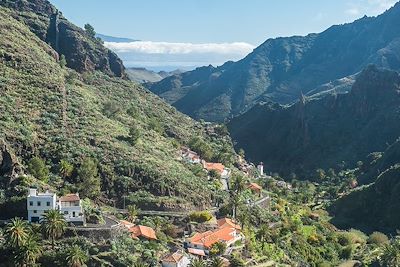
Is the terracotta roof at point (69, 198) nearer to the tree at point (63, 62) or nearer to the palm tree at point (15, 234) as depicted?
the palm tree at point (15, 234)

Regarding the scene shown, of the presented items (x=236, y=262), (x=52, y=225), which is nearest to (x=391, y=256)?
(x=236, y=262)

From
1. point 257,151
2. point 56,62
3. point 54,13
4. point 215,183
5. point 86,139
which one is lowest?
point 257,151

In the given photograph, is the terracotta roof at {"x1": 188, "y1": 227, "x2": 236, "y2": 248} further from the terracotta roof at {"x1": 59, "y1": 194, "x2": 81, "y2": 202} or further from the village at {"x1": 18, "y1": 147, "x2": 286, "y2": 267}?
the terracotta roof at {"x1": 59, "y1": 194, "x2": 81, "y2": 202}

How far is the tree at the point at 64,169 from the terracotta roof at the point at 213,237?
16.9 metres

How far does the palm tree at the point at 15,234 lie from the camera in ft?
157

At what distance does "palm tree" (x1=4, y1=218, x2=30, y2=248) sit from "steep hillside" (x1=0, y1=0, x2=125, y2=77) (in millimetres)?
69801

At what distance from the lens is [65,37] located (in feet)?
392

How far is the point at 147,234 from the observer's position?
58625 mm

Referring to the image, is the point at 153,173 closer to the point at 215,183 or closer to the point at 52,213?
the point at 215,183

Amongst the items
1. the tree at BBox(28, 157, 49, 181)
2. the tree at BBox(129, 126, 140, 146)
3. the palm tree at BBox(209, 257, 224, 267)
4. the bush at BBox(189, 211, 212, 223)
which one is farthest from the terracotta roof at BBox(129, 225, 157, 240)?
the tree at BBox(129, 126, 140, 146)

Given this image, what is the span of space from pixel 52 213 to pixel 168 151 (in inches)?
1623

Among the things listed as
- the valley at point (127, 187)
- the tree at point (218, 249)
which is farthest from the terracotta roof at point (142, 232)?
the tree at point (218, 249)

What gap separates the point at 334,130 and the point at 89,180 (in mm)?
123056

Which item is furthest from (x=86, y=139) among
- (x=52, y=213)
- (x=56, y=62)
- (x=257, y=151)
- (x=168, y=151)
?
(x=257, y=151)
